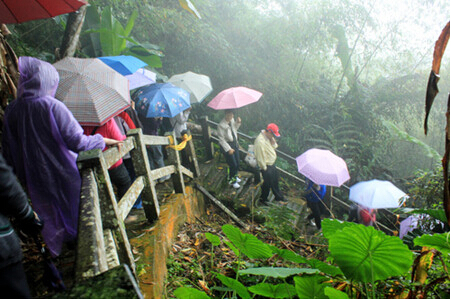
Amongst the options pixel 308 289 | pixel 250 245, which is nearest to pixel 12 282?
pixel 250 245

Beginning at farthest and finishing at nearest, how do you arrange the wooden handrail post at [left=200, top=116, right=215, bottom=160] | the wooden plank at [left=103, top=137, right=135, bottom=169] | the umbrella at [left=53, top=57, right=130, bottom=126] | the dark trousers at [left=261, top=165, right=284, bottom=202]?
the wooden handrail post at [left=200, top=116, right=215, bottom=160], the dark trousers at [left=261, top=165, right=284, bottom=202], the umbrella at [left=53, top=57, right=130, bottom=126], the wooden plank at [left=103, top=137, right=135, bottom=169]

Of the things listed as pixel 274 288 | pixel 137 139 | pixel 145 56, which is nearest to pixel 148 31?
pixel 145 56

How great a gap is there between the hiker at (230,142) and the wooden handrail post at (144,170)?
2.66m

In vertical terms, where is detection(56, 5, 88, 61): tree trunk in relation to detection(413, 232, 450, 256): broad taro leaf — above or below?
above

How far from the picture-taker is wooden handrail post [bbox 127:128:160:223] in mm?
2965

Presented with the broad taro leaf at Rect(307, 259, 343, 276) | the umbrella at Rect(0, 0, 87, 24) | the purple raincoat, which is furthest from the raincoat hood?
the broad taro leaf at Rect(307, 259, 343, 276)

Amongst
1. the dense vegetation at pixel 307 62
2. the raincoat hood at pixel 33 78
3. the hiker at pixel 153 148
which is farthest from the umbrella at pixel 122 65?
the dense vegetation at pixel 307 62

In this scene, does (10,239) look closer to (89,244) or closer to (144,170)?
(89,244)

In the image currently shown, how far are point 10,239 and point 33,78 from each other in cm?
114

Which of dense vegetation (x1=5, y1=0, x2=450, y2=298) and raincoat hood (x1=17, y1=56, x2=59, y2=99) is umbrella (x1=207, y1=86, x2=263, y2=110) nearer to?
dense vegetation (x1=5, y1=0, x2=450, y2=298)

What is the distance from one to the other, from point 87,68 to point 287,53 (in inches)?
367

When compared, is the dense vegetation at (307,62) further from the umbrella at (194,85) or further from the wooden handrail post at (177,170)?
the wooden handrail post at (177,170)

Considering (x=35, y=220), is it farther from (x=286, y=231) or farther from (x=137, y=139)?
(x=286, y=231)

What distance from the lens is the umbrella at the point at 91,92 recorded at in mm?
2510
